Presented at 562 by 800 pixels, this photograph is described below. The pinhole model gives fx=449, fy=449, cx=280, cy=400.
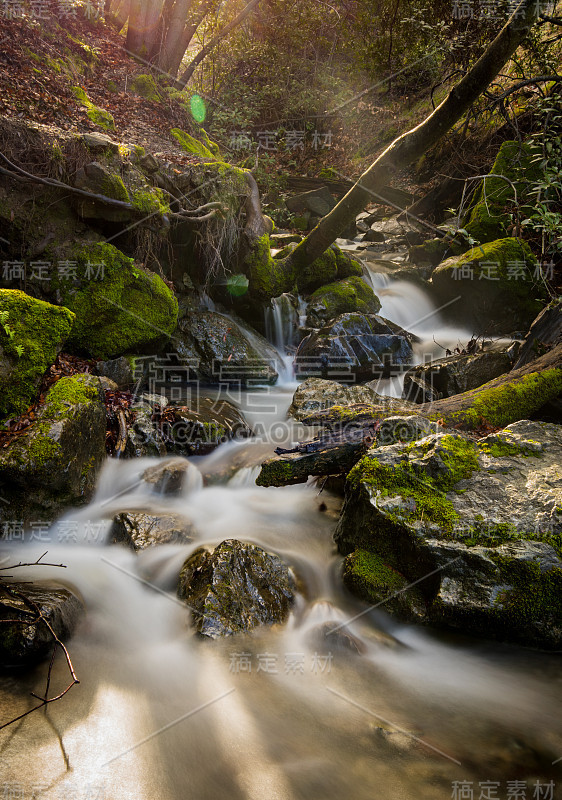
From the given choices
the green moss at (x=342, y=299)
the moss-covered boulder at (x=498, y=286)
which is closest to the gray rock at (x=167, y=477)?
the green moss at (x=342, y=299)

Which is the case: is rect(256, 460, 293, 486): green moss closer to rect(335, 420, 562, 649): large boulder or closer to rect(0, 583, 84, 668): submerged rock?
rect(335, 420, 562, 649): large boulder

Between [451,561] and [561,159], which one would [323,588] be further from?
[561,159]

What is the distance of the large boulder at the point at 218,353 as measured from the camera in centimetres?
831

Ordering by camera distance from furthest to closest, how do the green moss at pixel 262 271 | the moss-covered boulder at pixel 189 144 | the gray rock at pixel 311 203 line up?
the gray rock at pixel 311 203, the moss-covered boulder at pixel 189 144, the green moss at pixel 262 271

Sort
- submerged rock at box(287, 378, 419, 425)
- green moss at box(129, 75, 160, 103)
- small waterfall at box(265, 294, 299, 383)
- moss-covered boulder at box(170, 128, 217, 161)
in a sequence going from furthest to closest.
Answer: green moss at box(129, 75, 160, 103) → moss-covered boulder at box(170, 128, 217, 161) → small waterfall at box(265, 294, 299, 383) → submerged rock at box(287, 378, 419, 425)

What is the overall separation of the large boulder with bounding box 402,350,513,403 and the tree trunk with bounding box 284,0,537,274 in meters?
3.49

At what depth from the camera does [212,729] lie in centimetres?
282

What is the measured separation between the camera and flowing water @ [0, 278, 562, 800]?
2420 millimetres

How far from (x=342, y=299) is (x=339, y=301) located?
0.33ft

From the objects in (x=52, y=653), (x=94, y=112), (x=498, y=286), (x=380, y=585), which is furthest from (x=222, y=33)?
(x=52, y=653)

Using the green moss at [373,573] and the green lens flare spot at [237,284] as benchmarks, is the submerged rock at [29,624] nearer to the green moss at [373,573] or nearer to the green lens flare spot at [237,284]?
the green moss at [373,573]

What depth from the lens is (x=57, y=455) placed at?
4.47 meters

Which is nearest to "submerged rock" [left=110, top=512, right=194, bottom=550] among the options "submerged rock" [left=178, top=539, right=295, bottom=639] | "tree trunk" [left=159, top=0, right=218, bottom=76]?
"submerged rock" [left=178, top=539, right=295, bottom=639]

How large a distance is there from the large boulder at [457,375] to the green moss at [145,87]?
9588 mm
